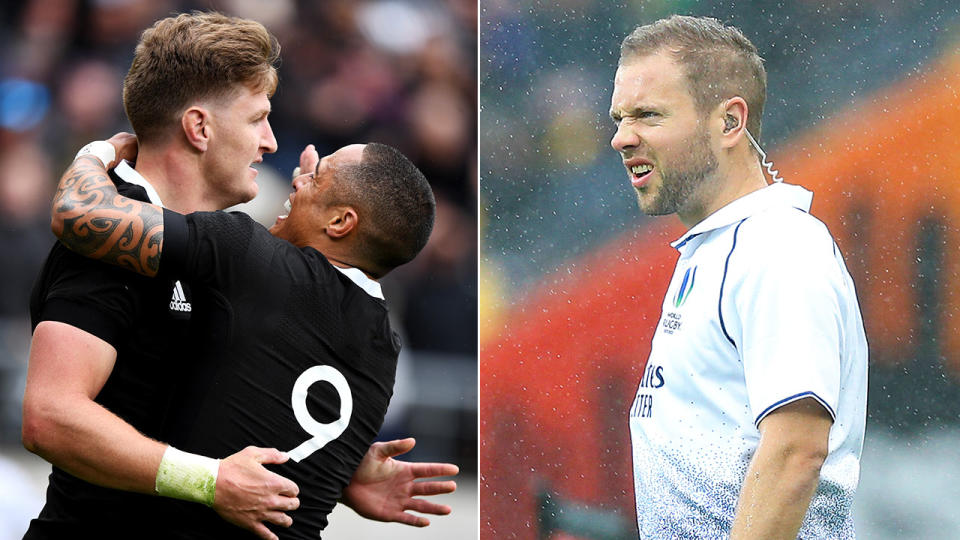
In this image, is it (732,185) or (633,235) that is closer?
(732,185)

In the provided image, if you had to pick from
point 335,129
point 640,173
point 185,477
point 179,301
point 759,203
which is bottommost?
point 185,477

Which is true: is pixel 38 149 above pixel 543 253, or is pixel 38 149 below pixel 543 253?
above

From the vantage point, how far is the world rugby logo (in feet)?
7.44

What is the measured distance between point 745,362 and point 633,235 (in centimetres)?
59

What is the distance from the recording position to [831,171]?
95.4 inches

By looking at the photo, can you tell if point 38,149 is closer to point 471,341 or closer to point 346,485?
point 471,341

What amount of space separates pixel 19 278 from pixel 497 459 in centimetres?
245

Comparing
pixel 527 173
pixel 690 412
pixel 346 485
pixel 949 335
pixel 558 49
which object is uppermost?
pixel 558 49

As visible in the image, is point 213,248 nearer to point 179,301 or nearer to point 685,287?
point 179,301

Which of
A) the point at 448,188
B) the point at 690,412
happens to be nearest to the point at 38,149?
the point at 448,188

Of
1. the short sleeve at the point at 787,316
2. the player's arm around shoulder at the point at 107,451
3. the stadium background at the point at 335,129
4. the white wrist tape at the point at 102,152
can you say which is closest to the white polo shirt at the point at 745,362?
the short sleeve at the point at 787,316

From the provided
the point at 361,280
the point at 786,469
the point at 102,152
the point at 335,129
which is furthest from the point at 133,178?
the point at 335,129

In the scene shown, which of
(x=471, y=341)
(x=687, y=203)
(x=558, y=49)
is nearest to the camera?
(x=687, y=203)

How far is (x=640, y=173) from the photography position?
8.21 ft
